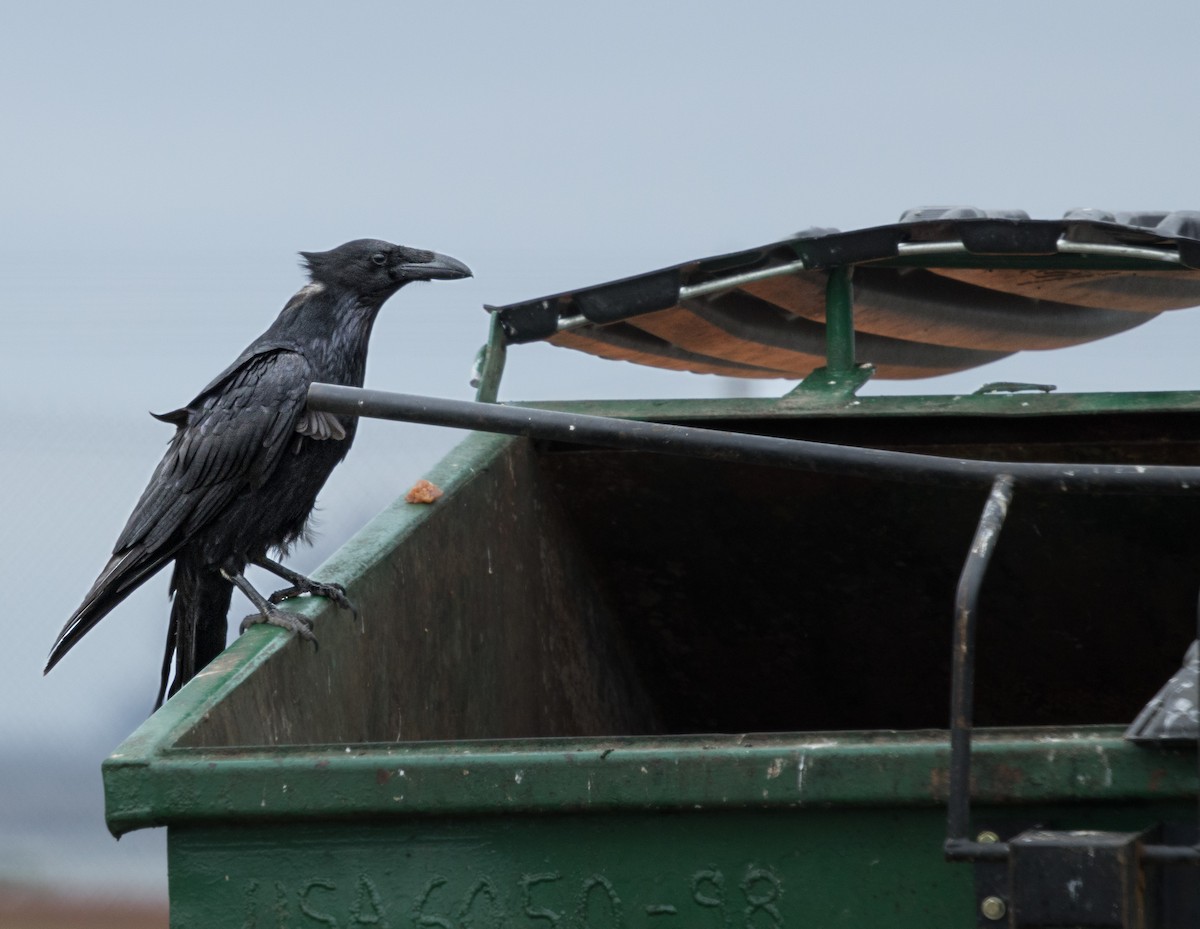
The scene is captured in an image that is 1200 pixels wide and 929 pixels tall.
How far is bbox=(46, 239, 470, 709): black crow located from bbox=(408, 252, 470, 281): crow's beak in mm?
395

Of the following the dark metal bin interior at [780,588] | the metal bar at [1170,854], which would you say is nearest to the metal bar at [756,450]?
the metal bar at [1170,854]

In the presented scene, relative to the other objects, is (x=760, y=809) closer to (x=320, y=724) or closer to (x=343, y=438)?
(x=320, y=724)

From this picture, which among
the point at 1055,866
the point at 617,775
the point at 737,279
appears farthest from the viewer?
the point at 737,279

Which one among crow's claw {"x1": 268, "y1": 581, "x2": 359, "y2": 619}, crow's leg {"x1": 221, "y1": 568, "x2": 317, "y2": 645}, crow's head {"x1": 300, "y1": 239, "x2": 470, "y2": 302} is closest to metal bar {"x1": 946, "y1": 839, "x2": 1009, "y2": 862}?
crow's leg {"x1": 221, "y1": 568, "x2": 317, "y2": 645}

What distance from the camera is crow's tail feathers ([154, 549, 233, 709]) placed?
3672 mm

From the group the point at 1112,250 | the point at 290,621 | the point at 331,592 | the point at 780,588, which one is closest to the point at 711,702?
the point at 780,588

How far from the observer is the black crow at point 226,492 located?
3.50 meters

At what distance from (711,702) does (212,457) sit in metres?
1.52

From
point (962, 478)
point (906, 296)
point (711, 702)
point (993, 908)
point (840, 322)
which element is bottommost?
point (711, 702)

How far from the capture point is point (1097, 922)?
1484 mm

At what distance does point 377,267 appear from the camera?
414 centimetres

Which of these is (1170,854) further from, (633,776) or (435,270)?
(435,270)

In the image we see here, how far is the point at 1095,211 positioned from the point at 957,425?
0.62 m

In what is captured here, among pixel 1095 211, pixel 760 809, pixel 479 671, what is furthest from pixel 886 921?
Answer: pixel 1095 211
